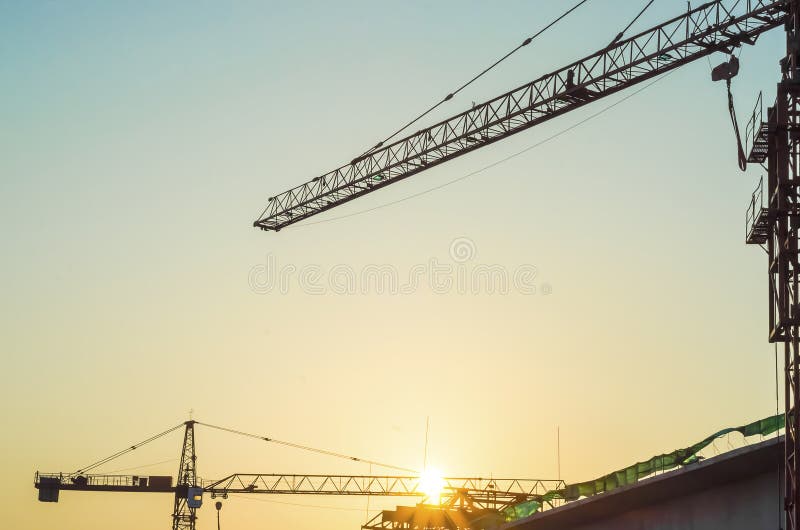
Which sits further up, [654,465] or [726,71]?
[726,71]

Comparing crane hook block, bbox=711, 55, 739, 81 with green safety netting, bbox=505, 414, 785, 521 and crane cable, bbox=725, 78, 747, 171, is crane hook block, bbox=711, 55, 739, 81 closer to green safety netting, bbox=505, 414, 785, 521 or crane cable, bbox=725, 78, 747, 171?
crane cable, bbox=725, 78, 747, 171

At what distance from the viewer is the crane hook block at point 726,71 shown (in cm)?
5938

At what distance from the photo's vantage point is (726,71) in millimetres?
59719

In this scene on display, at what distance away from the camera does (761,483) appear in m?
47.4

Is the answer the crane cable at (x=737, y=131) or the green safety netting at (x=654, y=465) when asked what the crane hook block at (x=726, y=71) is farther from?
the green safety netting at (x=654, y=465)

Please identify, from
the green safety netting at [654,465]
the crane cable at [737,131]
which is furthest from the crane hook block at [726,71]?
the green safety netting at [654,465]

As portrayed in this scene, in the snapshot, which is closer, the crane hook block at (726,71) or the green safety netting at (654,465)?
the green safety netting at (654,465)

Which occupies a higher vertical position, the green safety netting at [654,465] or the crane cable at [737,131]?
the crane cable at [737,131]

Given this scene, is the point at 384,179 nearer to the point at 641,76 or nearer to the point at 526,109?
the point at 526,109

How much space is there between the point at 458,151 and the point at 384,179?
29.5 feet

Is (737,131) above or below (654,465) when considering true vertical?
above

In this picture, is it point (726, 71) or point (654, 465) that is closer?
point (654, 465)

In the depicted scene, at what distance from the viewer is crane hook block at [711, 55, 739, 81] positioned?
5938 cm

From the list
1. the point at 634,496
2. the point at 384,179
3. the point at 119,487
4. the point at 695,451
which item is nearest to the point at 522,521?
the point at 634,496
